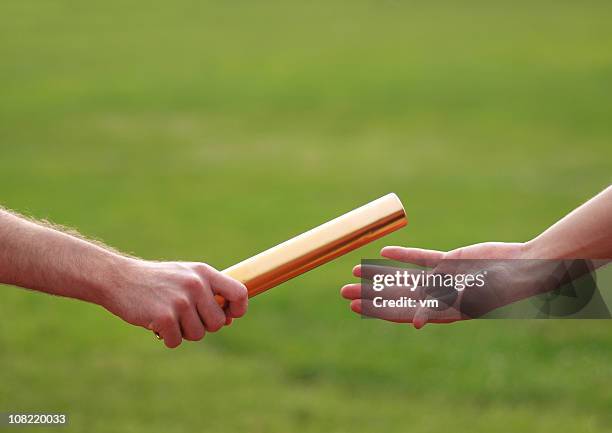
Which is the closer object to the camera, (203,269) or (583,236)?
(203,269)

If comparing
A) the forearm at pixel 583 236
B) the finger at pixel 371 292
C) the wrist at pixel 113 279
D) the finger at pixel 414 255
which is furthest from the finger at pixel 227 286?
the forearm at pixel 583 236

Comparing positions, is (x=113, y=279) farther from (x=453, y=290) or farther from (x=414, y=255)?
(x=453, y=290)

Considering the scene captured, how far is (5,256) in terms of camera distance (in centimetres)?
324

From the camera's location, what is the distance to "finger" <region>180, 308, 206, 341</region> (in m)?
3.06

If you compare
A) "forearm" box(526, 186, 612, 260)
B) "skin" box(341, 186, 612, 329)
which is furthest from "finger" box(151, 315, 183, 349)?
"forearm" box(526, 186, 612, 260)

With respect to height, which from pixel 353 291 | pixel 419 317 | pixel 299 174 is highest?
pixel 299 174

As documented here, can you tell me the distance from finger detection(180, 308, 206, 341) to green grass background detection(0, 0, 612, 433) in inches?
152

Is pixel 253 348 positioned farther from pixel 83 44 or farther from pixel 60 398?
pixel 83 44

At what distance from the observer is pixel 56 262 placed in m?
3.18

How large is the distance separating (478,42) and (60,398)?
18.9m

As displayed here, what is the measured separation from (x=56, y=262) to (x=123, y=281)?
0.21m

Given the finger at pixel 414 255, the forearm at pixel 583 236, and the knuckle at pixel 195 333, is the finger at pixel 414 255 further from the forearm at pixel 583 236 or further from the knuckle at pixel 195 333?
the knuckle at pixel 195 333

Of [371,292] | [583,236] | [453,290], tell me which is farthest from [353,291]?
[583,236]

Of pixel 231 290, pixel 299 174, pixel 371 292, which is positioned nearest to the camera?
pixel 231 290
